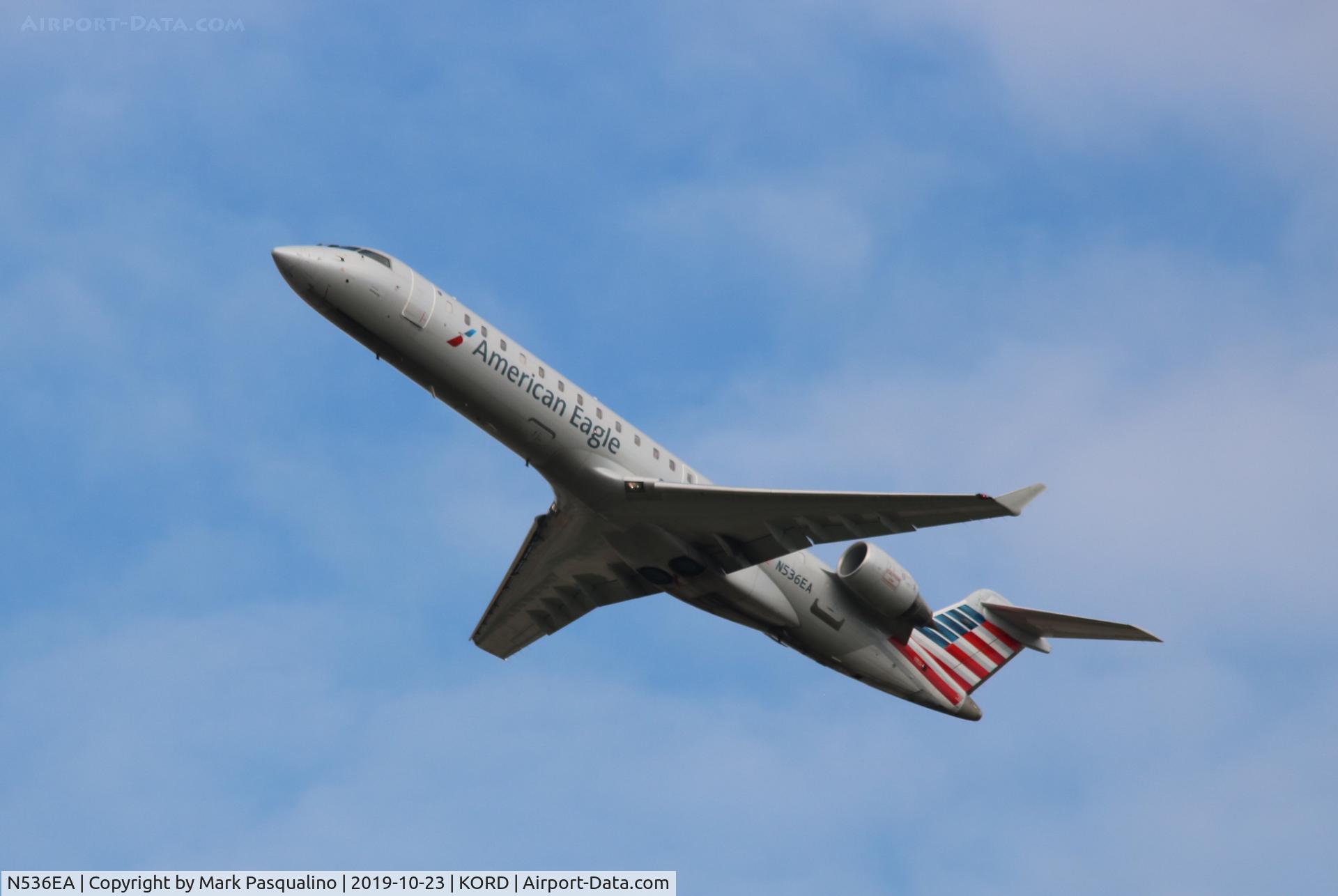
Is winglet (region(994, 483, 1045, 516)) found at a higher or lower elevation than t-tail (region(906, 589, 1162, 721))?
lower

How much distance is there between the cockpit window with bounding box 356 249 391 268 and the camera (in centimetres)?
2530

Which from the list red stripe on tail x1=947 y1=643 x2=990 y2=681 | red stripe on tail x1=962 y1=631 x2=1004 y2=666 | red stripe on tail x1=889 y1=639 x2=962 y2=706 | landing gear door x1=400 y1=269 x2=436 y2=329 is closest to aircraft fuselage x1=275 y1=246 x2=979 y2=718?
landing gear door x1=400 y1=269 x2=436 y2=329

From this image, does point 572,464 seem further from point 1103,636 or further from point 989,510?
point 1103,636

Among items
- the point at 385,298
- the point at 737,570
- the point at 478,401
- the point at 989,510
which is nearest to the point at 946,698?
the point at 737,570

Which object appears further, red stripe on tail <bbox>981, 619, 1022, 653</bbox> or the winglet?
red stripe on tail <bbox>981, 619, 1022, 653</bbox>

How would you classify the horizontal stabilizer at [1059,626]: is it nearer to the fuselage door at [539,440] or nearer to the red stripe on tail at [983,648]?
the red stripe on tail at [983,648]

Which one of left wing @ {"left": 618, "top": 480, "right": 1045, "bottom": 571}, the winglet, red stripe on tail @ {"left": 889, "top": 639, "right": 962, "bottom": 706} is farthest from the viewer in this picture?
red stripe on tail @ {"left": 889, "top": 639, "right": 962, "bottom": 706}

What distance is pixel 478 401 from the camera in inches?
995

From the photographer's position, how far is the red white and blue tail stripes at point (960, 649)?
3127cm

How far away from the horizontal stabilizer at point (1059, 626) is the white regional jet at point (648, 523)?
0.05 m

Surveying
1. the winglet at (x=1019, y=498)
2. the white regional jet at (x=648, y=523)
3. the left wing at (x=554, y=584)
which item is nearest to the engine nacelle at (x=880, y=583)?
the white regional jet at (x=648, y=523)

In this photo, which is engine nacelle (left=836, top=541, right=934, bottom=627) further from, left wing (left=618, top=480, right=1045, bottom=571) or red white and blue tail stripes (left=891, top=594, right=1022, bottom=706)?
left wing (left=618, top=480, right=1045, bottom=571)

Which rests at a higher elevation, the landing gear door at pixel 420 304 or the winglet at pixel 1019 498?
the landing gear door at pixel 420 304

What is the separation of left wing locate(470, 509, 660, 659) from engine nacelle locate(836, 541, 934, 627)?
3962 millimetres
